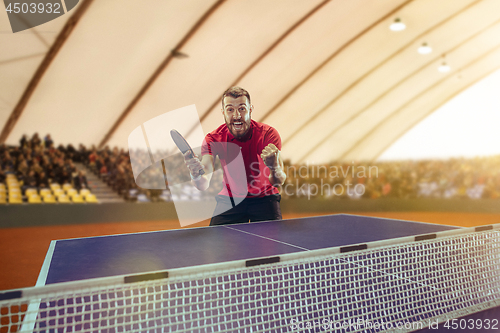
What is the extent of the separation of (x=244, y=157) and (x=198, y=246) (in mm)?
1238

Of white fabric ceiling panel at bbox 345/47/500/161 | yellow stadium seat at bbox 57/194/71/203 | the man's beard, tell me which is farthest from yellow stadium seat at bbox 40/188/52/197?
white fabric ceiling panel at bbox 345/47/500/161

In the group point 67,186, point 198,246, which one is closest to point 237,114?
point 198,246

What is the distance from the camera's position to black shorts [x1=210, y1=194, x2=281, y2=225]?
323 centimetres

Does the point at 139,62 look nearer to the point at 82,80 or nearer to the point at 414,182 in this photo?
the point at 82,80

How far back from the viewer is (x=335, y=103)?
52.7 feet

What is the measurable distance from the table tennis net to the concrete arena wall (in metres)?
7.49

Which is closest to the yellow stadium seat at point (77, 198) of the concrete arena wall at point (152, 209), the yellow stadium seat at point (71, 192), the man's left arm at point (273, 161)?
the yellow stadium seat at point (71, 192)

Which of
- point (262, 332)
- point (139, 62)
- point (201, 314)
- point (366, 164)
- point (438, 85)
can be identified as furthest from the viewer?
point (438, 85)

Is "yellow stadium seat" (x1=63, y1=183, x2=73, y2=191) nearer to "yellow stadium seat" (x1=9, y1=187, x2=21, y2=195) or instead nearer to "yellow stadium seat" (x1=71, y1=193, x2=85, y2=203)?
"yellow stadium seat" (x1=71, y1=193, x2=85, y2=203)

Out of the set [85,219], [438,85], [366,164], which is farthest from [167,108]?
[438,85]

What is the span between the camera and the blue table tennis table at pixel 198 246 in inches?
66.2

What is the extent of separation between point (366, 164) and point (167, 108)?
7498mm

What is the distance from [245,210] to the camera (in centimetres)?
326

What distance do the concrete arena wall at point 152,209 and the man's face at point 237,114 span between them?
7028 millimetres
